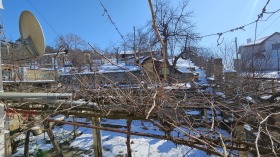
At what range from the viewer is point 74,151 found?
6.80m

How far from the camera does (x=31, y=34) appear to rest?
3.93 meters

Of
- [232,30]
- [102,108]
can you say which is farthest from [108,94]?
[232,30]

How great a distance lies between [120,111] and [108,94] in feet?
1.58

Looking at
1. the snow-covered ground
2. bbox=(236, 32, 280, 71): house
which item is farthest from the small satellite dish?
bbox=(236, 32, 280, 71): house

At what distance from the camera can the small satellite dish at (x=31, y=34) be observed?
382 centimetres

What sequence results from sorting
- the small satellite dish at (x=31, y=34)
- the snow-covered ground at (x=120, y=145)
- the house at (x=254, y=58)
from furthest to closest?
the house at (x=254, y=58) < the snow-covered ground at (x=120, y=145) < the small satellite dish at (x=31, y=34)

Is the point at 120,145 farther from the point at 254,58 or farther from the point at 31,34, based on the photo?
the point at 254,58

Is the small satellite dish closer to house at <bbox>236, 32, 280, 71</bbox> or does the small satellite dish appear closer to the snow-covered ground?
the snow-covered ground

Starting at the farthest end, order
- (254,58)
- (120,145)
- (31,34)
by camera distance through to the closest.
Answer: (254,58) < (120,145) < (31,34)

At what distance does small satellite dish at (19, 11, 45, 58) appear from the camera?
12.5 feet

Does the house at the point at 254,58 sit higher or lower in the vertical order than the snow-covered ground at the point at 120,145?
higher

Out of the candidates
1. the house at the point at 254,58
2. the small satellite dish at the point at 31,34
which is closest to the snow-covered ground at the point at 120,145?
the small satellite dish at the point at 31,34

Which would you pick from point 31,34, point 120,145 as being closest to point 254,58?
point 120,145

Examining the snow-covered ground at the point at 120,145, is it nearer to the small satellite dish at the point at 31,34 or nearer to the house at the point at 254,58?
the small satellite dish at the point at 31,34
